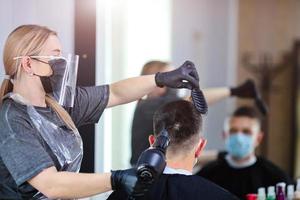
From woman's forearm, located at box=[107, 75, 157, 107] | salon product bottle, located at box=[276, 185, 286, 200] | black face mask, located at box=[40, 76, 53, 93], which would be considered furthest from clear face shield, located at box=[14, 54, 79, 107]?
salon product bottle, located at box=[276, 185, 286, 200]

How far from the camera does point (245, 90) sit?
285cm

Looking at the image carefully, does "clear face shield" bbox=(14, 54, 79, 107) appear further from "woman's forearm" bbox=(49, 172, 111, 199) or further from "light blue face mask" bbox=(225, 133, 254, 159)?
"light blue face mask" bbox=(225, 133, 254, 159)

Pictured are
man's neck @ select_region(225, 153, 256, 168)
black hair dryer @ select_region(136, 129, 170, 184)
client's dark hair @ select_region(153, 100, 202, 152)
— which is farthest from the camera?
man's neck @ select_region(225, 153, 256, 168)

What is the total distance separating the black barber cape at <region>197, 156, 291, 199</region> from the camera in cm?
271

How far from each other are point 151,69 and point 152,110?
0.21m

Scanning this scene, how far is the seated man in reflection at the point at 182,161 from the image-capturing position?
5.22ft

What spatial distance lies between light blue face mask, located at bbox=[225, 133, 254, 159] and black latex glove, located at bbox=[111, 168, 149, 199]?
5.11ft

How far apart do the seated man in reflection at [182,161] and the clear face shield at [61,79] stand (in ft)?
0.96

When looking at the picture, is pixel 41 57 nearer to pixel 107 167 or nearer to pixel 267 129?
pixel 107 167

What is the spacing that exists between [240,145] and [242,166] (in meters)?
0.12

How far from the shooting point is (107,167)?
1935 mm

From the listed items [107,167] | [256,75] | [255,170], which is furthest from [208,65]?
[107,167]

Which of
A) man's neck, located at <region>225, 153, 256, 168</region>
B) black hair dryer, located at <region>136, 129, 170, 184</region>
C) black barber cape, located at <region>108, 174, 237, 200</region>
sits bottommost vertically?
man's neck, located at <region>225, 153, 256, 168</region>

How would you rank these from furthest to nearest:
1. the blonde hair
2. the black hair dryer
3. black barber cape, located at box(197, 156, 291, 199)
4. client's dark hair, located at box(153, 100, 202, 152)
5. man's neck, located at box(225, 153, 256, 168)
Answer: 1. man's neck, located at box(225, 153, 256, 168)
2. black barber cape, located at box(197, 156, 291, 199)
3. client's dark hair, located at box(153, 100, 202, 152)
4. the blonde hair
5. the black hair dryer
